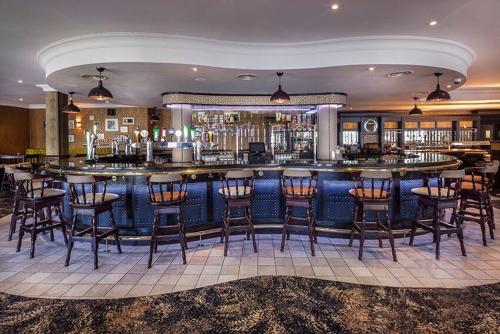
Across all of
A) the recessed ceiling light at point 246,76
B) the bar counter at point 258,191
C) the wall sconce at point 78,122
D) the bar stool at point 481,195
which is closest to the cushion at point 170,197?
the bar counter at point 258,191

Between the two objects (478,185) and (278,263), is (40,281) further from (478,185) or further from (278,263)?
(478,185)

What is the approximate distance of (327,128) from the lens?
8711 millimetres

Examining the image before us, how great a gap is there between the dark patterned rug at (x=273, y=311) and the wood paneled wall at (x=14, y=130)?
13.4m

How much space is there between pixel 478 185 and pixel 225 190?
4.23m

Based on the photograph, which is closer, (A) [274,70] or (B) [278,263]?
(B) [278,263]

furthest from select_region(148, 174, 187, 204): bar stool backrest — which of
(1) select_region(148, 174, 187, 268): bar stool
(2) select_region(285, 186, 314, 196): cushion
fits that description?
(2) select_region(285, 186, 314, 196): cushion

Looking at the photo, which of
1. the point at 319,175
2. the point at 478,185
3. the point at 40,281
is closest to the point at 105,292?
the point at 40,281

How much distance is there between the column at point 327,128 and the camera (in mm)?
8688

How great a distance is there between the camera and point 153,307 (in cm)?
297

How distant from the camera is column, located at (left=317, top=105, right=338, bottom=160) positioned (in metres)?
8.69

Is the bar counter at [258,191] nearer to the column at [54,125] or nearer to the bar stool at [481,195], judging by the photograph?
the bar stool at [481,195]

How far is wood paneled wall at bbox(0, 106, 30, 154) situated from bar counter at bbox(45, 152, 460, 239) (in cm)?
1106

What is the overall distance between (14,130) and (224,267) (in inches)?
576

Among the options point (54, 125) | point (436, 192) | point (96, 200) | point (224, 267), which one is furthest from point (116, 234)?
point (54, 125)
